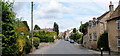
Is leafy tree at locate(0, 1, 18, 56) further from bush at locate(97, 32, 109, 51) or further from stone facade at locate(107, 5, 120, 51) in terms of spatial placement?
bush at locate(97, 32, 109, 51)

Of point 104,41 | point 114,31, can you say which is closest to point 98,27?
point 104,41

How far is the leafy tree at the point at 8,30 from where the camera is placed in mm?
14625

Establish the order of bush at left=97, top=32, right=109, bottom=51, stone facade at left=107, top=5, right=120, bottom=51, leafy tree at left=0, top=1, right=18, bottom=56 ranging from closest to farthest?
leafy tree at left=0, top=1, right=18, bottom=56 → stone facade at left=107, top=5, right=120, bottom=51 → bush at left=97, top=32, right=109, bottom=51

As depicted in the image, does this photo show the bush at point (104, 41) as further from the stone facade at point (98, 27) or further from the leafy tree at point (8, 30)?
the leafy tree at point (8, 30)

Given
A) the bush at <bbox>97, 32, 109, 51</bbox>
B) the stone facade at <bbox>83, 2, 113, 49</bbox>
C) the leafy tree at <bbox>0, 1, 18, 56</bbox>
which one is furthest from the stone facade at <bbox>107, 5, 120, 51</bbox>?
the leafy tree at <bbox>0, 1, 18, 56</bbox>

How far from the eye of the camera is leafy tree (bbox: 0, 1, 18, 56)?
1462cm

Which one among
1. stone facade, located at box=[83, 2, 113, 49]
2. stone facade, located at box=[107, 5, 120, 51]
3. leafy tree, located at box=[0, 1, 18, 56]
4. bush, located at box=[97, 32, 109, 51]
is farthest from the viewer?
stone facade, located at box=[83, 2, 113, 49]

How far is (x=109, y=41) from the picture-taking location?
1248 inches

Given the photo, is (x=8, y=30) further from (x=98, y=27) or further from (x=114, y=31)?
(x=98, y=27)

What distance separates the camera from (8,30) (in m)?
15.0

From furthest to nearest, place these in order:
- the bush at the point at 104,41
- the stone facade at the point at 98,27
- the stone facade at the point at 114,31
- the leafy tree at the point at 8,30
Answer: the stone facade at the point at 98,27 < the bush at the point at 104,41 < the stone facade at the point at 114,31 < the leafy tree at the point at 8,30

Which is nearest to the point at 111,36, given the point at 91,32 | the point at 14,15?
the point at 91,32

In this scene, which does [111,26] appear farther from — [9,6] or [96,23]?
[9,6]

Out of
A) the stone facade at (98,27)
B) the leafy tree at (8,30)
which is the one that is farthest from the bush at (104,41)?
the leafy tree at (8,30)
